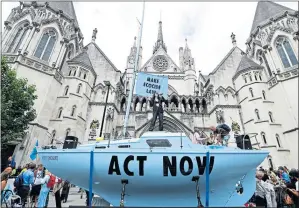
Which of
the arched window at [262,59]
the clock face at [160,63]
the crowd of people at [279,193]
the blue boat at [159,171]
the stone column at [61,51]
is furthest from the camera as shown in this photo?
the clock face at [160,63]

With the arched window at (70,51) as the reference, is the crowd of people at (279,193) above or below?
below

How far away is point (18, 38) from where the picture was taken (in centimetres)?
2041

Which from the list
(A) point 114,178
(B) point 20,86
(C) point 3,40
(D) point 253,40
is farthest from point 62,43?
(D) point 253,40

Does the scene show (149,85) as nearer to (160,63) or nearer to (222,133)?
(222,133)

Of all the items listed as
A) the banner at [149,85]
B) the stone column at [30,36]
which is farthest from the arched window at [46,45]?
the banner at [149,85]

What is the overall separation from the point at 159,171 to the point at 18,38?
24734 millimetres

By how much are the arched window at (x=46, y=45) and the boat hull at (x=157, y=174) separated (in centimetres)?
1928

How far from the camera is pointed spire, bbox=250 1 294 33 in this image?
25.0 meters

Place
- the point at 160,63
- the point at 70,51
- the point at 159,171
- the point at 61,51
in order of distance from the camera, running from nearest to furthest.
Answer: the point at 159,171 → the point at 61,51 → the point at 70,51 → the point at 160,63

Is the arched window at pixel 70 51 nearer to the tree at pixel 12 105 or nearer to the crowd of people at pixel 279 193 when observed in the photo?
the tree at pixel 12 105

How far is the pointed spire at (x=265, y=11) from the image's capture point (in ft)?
82.0

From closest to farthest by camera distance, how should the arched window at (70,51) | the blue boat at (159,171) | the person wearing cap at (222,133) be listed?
the blue boat at (159,171), the person wearing cap at (222,133), the arched window at (70,51)

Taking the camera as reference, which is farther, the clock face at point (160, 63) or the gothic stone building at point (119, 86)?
the clock face at point (160, 63)

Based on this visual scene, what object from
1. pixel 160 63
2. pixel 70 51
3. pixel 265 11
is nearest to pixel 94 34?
pixel 70 51
